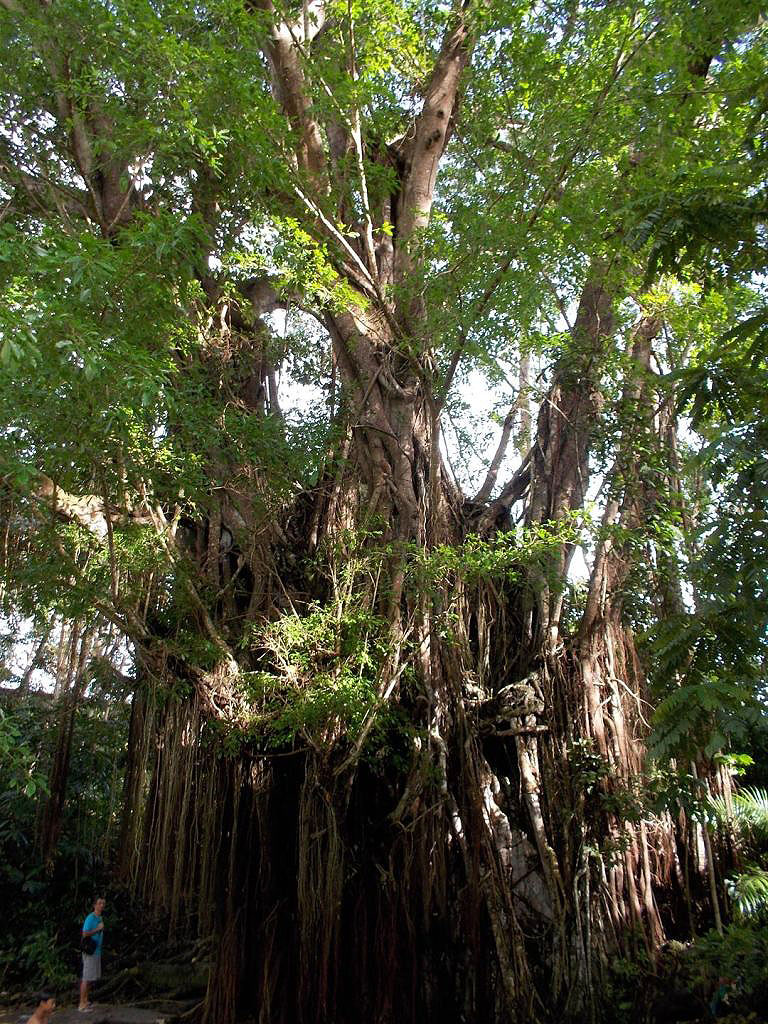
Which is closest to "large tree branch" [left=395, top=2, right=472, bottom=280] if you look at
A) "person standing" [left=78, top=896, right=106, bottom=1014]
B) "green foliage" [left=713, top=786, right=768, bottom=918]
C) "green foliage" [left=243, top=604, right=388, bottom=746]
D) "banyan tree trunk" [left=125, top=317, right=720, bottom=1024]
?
"banyan tree trunk" [left=125, top=317, right=720, bottom=1024]

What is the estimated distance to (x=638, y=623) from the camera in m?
6.34

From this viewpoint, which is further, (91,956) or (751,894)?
(91,956)

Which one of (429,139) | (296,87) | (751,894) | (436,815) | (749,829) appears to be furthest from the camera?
(429,139)

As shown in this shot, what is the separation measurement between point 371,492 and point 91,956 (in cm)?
456

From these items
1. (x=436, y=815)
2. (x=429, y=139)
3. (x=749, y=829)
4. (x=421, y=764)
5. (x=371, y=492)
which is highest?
(x=429, y=139)

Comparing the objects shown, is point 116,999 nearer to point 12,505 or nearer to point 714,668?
point 12,505

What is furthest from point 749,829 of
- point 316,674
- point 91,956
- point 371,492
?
point 91,956

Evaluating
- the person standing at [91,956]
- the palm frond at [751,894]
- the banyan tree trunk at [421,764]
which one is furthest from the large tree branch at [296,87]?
the person standing at [91,956]

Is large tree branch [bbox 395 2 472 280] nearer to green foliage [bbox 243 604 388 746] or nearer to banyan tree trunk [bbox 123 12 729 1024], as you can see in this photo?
banyan tree trunk [bbox 123 12 729 1024]

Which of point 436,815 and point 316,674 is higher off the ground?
point 316,674

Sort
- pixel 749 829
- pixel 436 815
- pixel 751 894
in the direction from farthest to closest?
pixel 749 829, pixel 436 815, pixel 751 894

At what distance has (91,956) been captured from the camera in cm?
687

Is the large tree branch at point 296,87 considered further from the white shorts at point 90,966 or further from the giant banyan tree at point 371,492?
the white shorts at point 90,966

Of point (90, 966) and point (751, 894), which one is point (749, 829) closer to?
point (751, 894)
